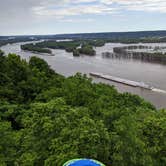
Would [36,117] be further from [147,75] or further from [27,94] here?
[147,75]

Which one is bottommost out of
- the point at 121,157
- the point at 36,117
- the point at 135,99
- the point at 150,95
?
the point at 150,95

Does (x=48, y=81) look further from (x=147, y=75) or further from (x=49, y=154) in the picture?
(x=147, y=75)

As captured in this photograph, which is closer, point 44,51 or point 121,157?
point 121,157

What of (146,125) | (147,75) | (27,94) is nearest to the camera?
(146,125)

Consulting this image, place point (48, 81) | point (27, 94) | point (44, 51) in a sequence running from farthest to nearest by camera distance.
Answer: point (44, 51)
point (48, 81)
point (27, 94)

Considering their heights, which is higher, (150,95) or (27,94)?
(27,94)

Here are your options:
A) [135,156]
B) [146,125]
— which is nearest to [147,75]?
[146,125]

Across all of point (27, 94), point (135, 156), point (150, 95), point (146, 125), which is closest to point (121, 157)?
point (135, 156)

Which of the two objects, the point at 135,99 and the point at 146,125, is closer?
the point at 146,125

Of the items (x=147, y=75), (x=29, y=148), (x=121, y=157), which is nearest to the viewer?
(x=121, y=157)
